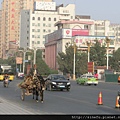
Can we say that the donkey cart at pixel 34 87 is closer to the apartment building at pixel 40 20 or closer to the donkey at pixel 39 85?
the donkey at pixel 39 85

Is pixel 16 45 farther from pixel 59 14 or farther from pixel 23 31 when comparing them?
pixel 59 14

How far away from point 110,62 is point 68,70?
41.3 ft

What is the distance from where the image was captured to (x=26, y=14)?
188 m

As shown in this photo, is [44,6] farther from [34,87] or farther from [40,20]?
[34,87]

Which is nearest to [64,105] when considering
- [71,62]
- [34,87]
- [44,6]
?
[34,87]

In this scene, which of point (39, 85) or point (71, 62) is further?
point (71, 62)

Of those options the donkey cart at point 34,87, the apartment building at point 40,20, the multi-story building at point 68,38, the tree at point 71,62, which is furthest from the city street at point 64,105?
the apartment building at point 40,20

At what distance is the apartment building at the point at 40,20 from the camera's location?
18425 centimetres

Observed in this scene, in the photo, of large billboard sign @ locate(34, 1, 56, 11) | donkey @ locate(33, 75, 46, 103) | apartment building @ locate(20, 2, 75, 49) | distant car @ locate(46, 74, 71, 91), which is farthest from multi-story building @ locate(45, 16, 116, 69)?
donkey @ locate(33, 75, 46, 103)

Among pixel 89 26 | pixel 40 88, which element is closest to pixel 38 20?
pixel 89 26

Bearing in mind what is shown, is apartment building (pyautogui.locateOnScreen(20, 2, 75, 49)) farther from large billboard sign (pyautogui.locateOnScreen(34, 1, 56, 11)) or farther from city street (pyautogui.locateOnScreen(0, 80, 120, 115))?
city street (pyautogui.locateOnScreen(0, 80, 120, 115))

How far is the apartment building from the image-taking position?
604 ft

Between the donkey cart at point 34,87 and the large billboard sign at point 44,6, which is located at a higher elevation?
the large billboard sign at point 44,6

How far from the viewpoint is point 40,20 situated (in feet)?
604
